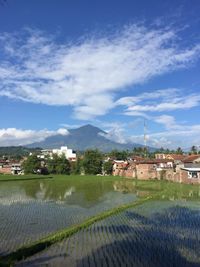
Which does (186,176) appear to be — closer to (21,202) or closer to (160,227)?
(21,202)

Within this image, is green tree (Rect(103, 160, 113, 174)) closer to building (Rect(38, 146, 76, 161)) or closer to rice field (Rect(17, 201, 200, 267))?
building (Rect(38, 146, 76, 161))

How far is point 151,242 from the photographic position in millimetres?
16031

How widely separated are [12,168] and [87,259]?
78.3 meters

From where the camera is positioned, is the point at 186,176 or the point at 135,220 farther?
the point at 186,176

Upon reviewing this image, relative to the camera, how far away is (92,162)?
7444 cm

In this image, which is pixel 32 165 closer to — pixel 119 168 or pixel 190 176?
pixel 119 168

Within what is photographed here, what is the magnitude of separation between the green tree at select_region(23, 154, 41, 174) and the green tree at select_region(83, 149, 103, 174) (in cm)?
1045

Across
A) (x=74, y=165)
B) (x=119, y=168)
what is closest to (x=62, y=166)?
(x=74, y=165)

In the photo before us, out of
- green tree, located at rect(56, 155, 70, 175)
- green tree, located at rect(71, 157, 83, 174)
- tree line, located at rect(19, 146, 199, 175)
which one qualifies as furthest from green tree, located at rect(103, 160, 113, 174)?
green tree, located at rect(56, 155, 70, 175)

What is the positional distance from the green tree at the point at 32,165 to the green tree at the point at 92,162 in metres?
10.5

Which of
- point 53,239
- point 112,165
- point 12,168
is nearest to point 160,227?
point 53,239

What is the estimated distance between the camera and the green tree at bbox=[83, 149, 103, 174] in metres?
73.9

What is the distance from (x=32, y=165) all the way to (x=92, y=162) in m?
12.9

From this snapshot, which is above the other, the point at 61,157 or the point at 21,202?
the point at 61,157
